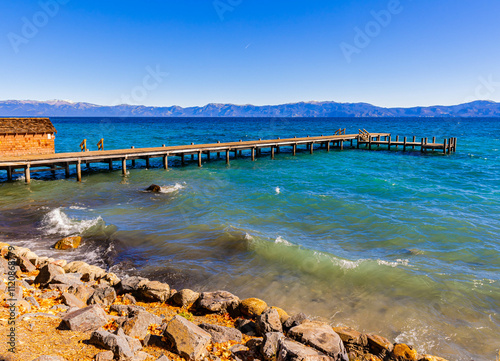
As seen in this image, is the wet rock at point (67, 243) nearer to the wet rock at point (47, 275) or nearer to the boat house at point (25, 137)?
the wet rock at point (47, 275)

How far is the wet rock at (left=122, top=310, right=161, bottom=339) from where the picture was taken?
711cm

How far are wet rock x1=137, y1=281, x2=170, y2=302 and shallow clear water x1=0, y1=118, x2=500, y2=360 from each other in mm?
1444

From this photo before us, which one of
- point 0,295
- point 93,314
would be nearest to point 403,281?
point 93,314

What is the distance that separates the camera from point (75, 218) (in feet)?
59.2

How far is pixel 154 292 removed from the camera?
958 cm

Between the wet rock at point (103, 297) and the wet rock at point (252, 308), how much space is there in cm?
346

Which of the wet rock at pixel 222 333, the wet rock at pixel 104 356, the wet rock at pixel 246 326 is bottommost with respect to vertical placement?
the wet rock at pixel 246 326

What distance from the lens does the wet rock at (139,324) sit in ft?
23.3

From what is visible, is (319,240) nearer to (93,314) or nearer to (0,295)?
(93,314)

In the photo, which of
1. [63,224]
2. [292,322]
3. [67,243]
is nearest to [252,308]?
[292,322]

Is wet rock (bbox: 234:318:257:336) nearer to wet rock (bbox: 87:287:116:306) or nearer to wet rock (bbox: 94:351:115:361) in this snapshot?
wet rock (bbox: 94:351:115:361)

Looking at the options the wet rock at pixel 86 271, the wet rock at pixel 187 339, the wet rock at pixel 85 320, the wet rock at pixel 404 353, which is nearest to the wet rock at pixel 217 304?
the wet rock at pixel 187 339

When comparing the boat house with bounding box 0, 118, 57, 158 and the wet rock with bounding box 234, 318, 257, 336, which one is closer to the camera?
the wet rock with bounding box 234, 318, 257, 336

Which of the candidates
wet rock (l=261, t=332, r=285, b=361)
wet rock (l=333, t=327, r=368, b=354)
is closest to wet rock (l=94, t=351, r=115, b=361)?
wet rock (l=261, t=332, r=285, b=361)
